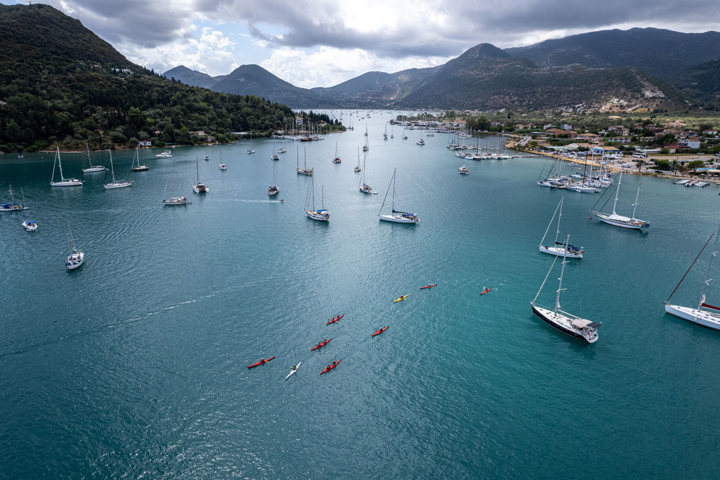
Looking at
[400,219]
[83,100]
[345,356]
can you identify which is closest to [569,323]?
[345,356]

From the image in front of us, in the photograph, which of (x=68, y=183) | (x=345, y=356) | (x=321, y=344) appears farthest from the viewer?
(x=68, y=183)

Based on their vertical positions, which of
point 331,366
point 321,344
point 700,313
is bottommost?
point 331,366

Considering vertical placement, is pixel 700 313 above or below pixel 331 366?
above

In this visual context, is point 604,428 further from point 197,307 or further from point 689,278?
point 197,307

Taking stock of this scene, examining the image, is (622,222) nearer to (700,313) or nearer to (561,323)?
(700,313)

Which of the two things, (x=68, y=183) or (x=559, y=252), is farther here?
(x=68, y=183)

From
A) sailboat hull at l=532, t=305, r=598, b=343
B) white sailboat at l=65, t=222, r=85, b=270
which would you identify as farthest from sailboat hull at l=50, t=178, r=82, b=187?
sailboat hull at l=532, t=305, r=598, b=343

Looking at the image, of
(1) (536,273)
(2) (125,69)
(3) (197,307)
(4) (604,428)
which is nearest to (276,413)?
(3) (197,307)
